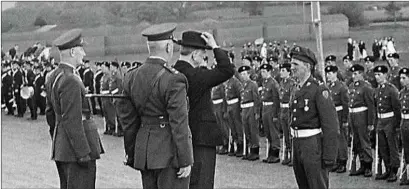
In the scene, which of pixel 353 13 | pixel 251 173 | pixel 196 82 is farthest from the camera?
pixel 353 13

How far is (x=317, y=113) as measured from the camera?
648 cm

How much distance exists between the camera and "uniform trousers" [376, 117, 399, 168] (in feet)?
30.1

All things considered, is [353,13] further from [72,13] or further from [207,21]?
[72,13]

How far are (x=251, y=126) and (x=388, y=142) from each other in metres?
2.77

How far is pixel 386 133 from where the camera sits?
9.23 metres

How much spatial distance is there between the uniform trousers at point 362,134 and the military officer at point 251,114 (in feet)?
6.73

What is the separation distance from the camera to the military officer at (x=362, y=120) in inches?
382

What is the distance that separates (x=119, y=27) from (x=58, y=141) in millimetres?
29581

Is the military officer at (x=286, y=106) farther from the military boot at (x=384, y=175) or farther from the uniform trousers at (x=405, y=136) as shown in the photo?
the uniform trousers at (x=405, y=136)

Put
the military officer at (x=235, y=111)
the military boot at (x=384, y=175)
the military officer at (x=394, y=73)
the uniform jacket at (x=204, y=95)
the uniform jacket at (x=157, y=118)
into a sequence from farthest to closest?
the military officer at (x=235, y=111) < the military officer at (x=394, y=73) < the military boot at (x=384, y=175) < the uniform jacket at (x=204, y=95) < the uniform jacket at (x=157, y=118)

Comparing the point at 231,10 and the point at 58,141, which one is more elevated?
the point at 58,141

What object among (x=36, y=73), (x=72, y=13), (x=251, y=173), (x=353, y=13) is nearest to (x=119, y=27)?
(x=72, y=13)

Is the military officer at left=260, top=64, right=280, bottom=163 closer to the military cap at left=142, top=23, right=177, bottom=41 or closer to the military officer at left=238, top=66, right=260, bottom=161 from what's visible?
the military officer at left=238, top=66, right=260, bottom=161

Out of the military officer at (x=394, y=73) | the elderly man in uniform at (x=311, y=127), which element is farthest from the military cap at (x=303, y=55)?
the military officer at (x=394, y=73)
